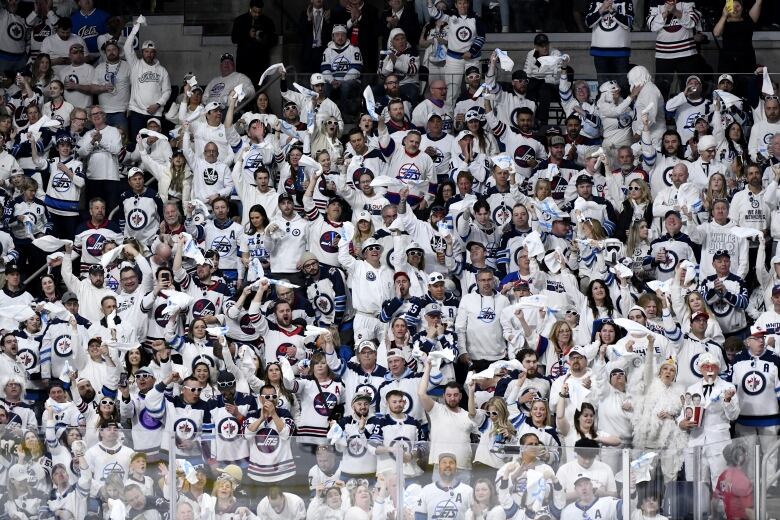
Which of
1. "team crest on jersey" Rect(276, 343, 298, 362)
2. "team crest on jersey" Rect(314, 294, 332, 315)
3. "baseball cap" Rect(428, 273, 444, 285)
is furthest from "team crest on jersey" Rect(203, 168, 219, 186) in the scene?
"baseball cap" Rect(428, 273, 444, 285)

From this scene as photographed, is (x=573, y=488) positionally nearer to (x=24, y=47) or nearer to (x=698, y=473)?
(x=698, y=473)

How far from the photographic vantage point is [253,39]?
2128 centimetres

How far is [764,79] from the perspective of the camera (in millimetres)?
19391

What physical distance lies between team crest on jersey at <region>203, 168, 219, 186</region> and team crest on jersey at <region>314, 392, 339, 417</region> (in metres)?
3.64

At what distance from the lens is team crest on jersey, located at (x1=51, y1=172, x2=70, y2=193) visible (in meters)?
19.5

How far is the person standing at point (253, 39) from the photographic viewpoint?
21.3 meters

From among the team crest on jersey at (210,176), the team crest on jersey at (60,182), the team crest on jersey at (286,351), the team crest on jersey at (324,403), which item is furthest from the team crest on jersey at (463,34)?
the team crest on jersey at (324,403)

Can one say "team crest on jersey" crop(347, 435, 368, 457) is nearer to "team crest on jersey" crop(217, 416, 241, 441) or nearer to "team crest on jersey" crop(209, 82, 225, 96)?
"team crest on jersey" crop(217, 416, 241, 441)

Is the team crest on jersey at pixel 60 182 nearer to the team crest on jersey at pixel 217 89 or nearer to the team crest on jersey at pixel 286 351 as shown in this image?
the team crest on jersey at pixel 217 89

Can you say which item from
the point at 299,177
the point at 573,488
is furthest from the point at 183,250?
the point at 573,488

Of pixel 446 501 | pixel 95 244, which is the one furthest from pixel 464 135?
pixel 446 501

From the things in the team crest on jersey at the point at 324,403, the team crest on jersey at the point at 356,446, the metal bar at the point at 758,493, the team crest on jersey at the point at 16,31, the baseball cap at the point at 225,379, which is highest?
the team crest on jersey at the point at 16,31

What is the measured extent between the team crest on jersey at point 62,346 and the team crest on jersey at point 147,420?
56.8 inches

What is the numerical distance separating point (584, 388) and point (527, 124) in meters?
4.44
